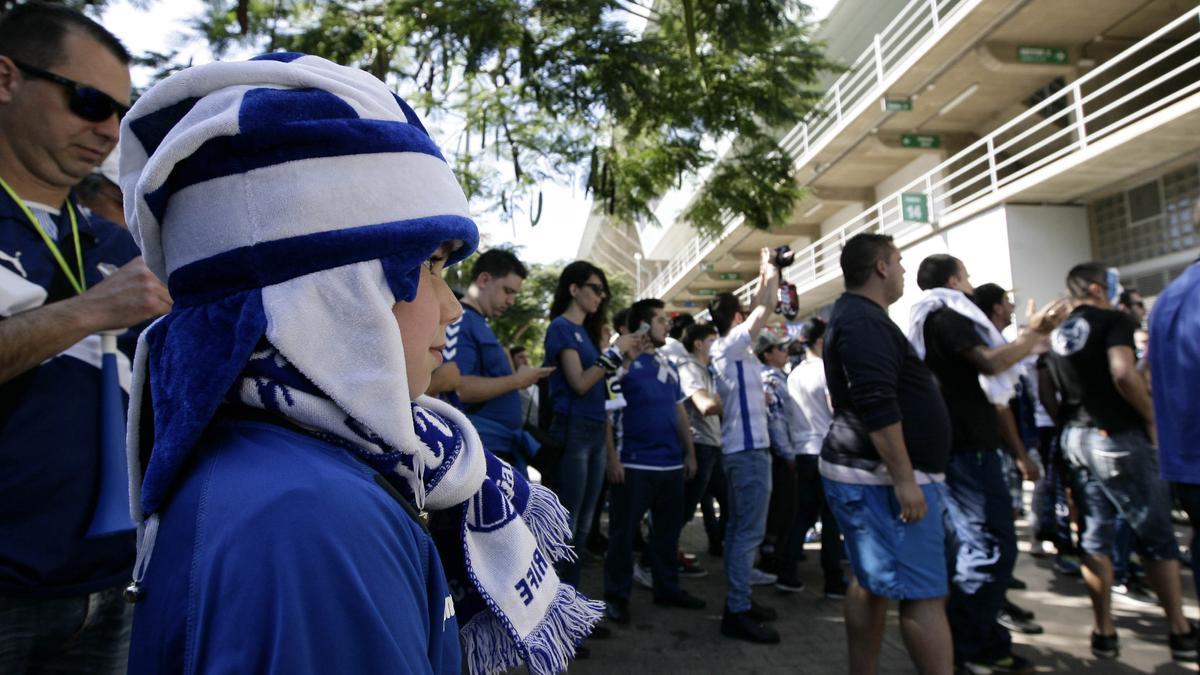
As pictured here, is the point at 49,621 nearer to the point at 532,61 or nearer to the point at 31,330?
the point at 31,330

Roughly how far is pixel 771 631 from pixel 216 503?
417 cm

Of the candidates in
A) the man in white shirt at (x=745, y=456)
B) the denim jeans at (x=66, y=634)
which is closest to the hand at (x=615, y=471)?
the man in white shirt at (x=745, y=456)

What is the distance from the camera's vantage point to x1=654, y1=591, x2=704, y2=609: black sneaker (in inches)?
202

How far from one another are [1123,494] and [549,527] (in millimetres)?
3942

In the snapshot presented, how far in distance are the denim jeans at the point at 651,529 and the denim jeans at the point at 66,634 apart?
11.1ft

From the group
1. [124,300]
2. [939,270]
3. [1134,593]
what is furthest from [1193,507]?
[124,300]

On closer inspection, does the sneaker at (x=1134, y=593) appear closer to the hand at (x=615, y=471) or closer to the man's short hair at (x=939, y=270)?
the man's short hair at (x=939, y=270)

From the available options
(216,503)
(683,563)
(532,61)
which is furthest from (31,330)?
(683,563)

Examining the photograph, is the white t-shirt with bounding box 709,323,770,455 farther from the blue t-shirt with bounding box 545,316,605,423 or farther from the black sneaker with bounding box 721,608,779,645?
the black sneaker with bounding box 721,608,779,645

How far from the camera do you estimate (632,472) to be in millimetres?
4863

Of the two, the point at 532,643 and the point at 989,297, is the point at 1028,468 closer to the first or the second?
the point at 989,297

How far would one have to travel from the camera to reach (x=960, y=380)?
3.92 meters

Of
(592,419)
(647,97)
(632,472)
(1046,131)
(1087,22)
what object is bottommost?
(632,472)

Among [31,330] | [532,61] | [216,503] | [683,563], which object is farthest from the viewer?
[683,563]
